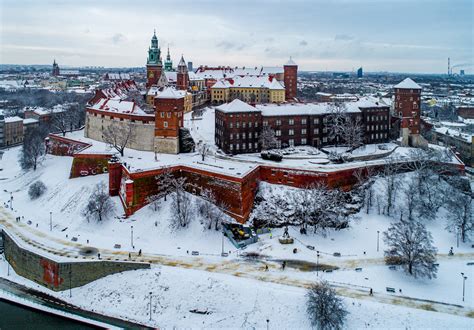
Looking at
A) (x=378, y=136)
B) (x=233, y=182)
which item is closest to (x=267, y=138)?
(x=233, y=182)

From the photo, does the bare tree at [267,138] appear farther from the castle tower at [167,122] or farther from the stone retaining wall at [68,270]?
the stone retaining wall at [68,270]

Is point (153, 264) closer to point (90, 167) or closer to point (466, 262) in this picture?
point (90, 167)

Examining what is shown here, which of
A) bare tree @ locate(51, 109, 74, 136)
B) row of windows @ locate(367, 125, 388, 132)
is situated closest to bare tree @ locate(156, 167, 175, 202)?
bare tree @ locate(51, 109, 74, 136)

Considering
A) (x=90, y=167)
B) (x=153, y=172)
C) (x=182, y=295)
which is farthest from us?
(x=90, y=167)

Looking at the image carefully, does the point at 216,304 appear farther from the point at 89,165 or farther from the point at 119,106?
the point at 119,106

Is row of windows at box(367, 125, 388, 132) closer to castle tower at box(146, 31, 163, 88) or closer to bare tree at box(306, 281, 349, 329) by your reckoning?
bare tree at box(306, 281, 349, 329)

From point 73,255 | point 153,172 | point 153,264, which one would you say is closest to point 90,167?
point 153,172

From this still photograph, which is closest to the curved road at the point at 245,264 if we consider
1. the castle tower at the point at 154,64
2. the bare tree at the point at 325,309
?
the bare tree at the point at 325,309
